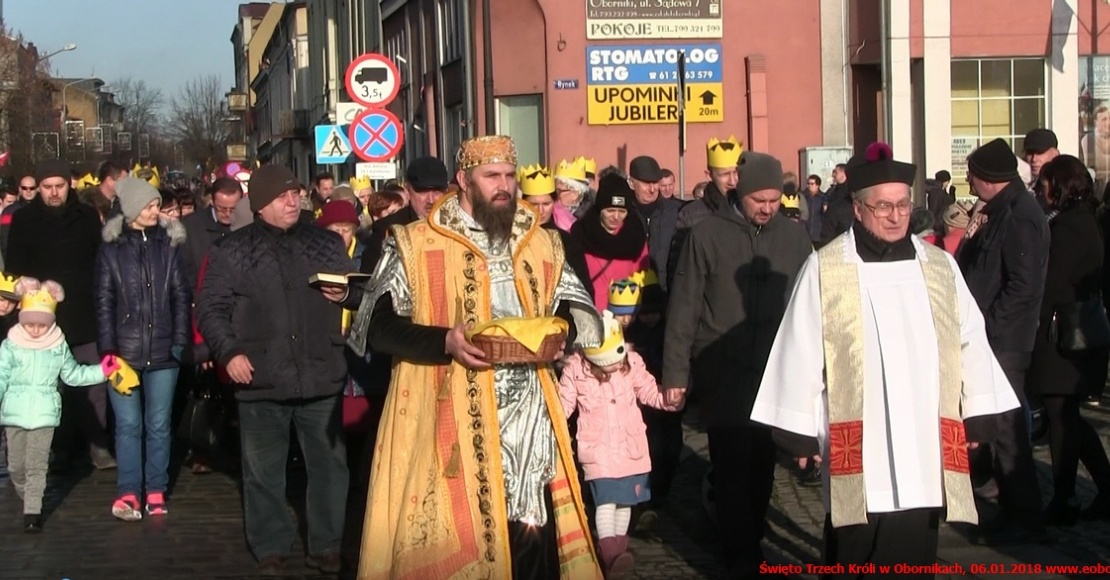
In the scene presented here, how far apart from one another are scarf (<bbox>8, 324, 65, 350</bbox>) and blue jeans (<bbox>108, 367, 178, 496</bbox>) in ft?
1.46

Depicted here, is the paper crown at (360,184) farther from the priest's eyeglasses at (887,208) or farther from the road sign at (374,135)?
the priest's eyeglasses at (887,208)

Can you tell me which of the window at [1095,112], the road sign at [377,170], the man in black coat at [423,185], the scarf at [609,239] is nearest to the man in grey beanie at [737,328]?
the scarf at [609,239]

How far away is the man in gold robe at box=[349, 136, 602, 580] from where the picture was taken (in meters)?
5.64

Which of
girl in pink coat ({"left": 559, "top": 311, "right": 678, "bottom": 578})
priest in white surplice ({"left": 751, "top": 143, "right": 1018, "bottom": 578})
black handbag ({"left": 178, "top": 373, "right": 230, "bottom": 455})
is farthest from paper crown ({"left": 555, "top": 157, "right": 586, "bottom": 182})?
priest in white surplice ({"left": 751, "top": 143, "right": 1018, "bottom": 578})

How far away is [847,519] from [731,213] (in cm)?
233

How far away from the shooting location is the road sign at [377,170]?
1877cm

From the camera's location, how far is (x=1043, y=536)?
830 centimetres

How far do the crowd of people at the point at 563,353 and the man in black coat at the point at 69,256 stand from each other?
22 millimetres

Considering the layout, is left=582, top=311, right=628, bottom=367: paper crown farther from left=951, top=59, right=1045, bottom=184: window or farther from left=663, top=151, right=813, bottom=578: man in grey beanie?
left=951, top=59, right=1045, bottom=184: window

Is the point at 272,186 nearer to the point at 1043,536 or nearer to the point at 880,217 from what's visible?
the point at 880,217

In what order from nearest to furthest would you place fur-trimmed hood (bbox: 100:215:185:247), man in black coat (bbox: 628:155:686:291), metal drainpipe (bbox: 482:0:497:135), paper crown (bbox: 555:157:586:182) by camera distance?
fur-trimmed hood (bbox: 100:215:185:247)
paper crown (bbox: 555:157:586:182)
man in black coat (bbox: 628:155:686:291)
metal drainpipe (bbox: 482:0:497:135)

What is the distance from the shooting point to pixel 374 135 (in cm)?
1841

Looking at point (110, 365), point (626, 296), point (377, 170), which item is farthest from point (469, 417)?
point (377, 170)

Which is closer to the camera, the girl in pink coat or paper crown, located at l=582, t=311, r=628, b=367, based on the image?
paper crown, located at l=582, t=311, r=628, b=367
